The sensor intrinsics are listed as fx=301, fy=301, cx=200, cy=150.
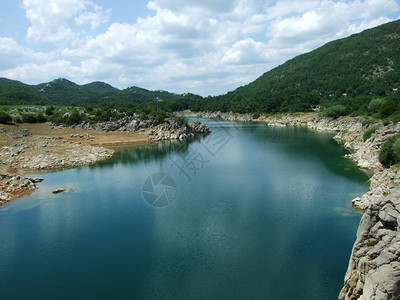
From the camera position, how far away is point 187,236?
66.3ft

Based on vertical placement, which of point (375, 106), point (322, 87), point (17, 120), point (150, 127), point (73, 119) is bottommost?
point (150, 127)

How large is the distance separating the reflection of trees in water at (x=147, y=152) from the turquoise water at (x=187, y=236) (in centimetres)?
876

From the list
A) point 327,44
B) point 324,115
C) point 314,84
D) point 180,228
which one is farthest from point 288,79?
point 180,228

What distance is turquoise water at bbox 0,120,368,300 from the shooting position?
1535 centimetres

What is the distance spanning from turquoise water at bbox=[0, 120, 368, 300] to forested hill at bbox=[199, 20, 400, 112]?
7689 centimetres

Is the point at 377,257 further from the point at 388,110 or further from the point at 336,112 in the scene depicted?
the point at 336,112

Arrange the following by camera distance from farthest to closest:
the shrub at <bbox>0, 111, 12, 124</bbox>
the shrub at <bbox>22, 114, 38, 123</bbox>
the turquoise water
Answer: the shrub at <bbox>22, 114, 38, 123</bbox> → the shrub at <bbox>0, 111, 12, 124</bbox> → the turquoise water

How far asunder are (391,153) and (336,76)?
11818 centimetres

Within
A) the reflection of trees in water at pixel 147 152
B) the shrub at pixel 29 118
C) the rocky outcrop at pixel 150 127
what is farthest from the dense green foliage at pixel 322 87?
the reflection of trees in water at pixel 147 152

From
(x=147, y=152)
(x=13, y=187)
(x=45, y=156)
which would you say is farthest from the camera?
(x=147, y=152)

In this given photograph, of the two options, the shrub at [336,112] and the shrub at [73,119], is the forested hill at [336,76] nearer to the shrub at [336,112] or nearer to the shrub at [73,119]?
the shrub at [336,112]

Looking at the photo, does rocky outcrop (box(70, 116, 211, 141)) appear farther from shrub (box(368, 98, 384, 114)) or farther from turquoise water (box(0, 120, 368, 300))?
shrub (box(368, 98, 384, 114))

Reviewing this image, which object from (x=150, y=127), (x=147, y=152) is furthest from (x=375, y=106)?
(x=147, y=152)

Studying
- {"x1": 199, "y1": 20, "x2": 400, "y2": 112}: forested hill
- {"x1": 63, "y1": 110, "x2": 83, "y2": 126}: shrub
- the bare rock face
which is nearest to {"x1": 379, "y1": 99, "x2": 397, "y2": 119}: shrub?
{"x1": 199, "y1": 20, "x2": 400, "y2": 112}: forested hill
